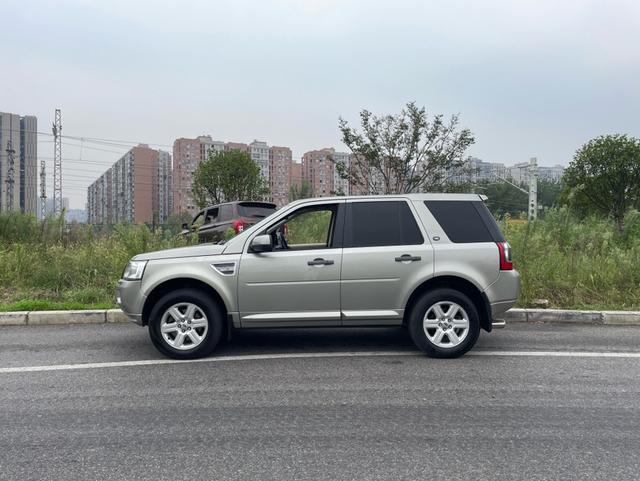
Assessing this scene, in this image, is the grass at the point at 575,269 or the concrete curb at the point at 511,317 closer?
the concrete curb at the point at 511,317

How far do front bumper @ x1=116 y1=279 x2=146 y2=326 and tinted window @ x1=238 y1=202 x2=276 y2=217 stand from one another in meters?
7.73

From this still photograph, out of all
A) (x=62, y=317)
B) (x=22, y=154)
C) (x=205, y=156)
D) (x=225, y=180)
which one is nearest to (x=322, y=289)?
(x=62, y=317)

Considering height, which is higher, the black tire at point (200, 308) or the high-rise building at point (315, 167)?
the high-rise building at point (315, 167)

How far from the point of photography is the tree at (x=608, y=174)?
80.1 ft

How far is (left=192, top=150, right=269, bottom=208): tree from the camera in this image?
3209cm

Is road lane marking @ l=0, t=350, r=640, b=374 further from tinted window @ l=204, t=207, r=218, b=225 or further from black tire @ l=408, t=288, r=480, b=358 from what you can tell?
tinted window @ l=204, t=207, r=218, b=225

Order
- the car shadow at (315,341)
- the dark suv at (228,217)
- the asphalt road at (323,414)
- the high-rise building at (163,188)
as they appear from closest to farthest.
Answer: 1. the asphalt road at (323,414)
2. the car shadow at (315,341)
3. the dark suv at (228,217)
4. the high-rise building at (163,188)

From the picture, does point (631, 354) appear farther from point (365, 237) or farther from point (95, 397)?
point (95, 397)

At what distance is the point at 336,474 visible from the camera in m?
3.18

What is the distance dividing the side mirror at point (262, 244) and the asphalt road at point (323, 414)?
1.22 meters

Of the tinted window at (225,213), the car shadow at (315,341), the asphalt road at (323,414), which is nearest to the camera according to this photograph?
the asphalt road at (323,414)

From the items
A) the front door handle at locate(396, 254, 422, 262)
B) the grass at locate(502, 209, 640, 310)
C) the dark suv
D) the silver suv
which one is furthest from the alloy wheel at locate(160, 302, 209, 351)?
the dark suv

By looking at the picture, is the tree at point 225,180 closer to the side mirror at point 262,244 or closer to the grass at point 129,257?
the grass at point 129,257

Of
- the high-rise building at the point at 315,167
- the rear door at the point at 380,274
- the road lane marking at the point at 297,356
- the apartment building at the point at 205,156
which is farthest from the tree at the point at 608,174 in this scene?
the apartment building at the point at 205,156
